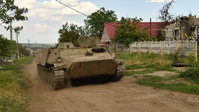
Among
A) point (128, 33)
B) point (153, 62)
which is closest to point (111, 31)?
point (128, 33)

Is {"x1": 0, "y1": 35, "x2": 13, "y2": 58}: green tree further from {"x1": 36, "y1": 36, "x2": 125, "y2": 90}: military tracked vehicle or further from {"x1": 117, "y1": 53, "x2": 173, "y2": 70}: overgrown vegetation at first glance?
{"x1": 117, "y1": 53, "x2": 173, "y2": 70}: overgrown vegetation

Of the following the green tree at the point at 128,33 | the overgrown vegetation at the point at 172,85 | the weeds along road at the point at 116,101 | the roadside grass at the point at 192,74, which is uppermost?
the green tree at the point at 128,33

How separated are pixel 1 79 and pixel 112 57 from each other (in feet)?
14.5

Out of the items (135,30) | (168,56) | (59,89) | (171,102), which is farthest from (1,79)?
(135,30)

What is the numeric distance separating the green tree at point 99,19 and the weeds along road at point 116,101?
3594 centimetres

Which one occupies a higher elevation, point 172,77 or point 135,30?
point 135,30

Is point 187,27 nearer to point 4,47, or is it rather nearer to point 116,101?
point 4,47

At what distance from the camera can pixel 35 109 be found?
6.11m

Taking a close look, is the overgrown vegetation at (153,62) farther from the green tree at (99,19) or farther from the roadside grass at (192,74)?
the green tree at (99,19)

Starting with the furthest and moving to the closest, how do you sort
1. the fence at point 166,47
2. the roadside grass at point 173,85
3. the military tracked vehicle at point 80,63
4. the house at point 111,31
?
the house at point 111,31 < the fence at point 166,47 < the military tracked vehicle at point 80,63 < the roadside grass at point 173,85

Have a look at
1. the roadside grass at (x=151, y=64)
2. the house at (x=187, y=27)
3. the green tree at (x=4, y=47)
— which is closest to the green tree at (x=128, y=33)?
the house at (x=187, y=27)

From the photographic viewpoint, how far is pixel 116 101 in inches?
255

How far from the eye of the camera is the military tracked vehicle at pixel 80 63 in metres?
8.61

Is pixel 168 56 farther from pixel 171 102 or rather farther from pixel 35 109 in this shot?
pixel 35 109
